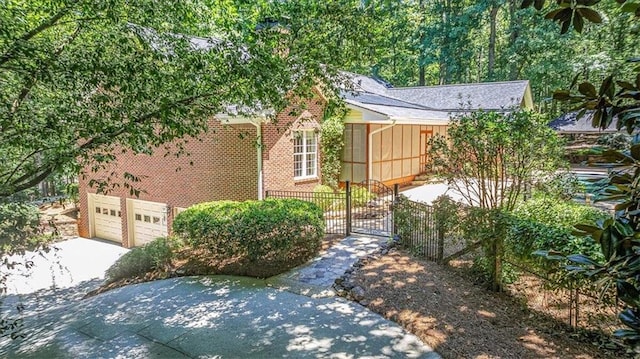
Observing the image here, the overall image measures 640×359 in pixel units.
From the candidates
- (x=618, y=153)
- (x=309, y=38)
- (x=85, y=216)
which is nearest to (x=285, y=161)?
(x=309, y=38)

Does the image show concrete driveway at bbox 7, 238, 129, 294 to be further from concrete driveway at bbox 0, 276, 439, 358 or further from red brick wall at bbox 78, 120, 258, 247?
concrete driveway at bbox 0, 276, 439, 358

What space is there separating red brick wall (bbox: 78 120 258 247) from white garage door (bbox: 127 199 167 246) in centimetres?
34

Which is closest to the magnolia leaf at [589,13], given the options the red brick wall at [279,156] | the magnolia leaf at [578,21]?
the magnolia leaf at [578,21]

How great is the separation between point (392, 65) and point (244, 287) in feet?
119

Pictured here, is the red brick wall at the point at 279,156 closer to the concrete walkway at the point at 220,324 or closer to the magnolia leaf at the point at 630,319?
the concrete walkway at the point at 220,324

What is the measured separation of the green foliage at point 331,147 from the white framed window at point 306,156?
0.71 meters

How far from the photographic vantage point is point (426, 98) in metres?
26.2

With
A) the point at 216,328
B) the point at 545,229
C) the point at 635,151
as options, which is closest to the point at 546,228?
the point at 545,229

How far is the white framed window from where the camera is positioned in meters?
14.0

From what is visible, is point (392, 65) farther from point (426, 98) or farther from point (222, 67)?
point (222, 67)

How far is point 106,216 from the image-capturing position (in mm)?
16844

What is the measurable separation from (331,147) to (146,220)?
7.87 metres

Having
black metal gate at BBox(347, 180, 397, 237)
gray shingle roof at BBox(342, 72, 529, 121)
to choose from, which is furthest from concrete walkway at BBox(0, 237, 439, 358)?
gray shingle roof at BBox(342, 72, 529, 121)

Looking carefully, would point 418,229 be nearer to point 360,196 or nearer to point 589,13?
point 360,196
